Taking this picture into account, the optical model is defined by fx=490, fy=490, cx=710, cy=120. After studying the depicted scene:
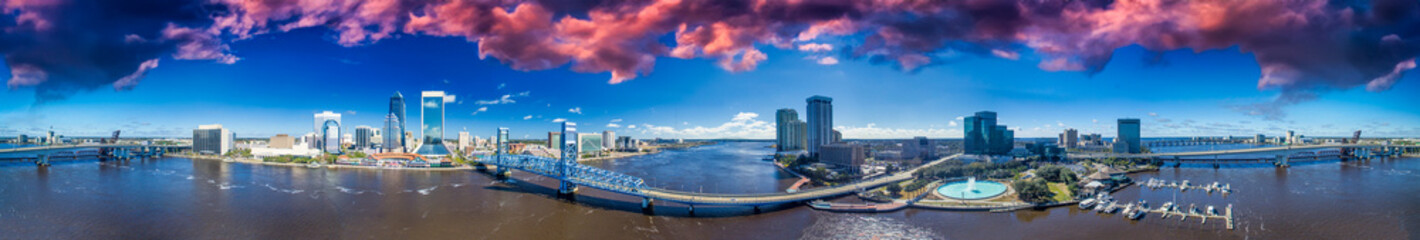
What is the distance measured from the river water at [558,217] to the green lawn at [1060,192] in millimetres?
1317

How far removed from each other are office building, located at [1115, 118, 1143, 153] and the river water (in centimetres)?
2029

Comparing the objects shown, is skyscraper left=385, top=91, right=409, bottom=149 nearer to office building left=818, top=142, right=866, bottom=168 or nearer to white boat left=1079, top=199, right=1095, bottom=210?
office building left=818, top=142, right=866, bottom=168

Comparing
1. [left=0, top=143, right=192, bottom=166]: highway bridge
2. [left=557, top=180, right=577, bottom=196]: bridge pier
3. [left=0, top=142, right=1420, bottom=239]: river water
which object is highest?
[left=0, top=143, right=192, bottom=166]: highway bridge

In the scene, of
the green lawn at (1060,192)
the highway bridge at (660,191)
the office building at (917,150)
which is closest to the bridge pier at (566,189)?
the highway bridge at (660,191)

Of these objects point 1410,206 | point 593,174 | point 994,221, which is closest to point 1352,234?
point 1410,206

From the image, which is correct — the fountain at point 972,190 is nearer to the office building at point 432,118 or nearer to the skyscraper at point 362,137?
the office building at point 432,118

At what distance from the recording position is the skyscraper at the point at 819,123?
42594 mm

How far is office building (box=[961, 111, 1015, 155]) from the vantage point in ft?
125

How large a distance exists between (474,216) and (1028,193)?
15489 mm

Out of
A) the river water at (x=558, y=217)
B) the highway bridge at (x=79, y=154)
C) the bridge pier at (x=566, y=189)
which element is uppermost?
the highway bridge at (x=79, y=154)

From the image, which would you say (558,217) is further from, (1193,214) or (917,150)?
(917,150)

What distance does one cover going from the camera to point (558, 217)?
13.3 metres

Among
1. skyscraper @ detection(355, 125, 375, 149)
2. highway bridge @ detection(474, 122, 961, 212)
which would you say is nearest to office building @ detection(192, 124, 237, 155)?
skyscraper @ detection(355, 125, 375, 149)

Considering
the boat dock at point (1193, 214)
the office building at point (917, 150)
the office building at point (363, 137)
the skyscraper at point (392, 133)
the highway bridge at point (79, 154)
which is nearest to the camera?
the boat dock at point (1193, 214)
